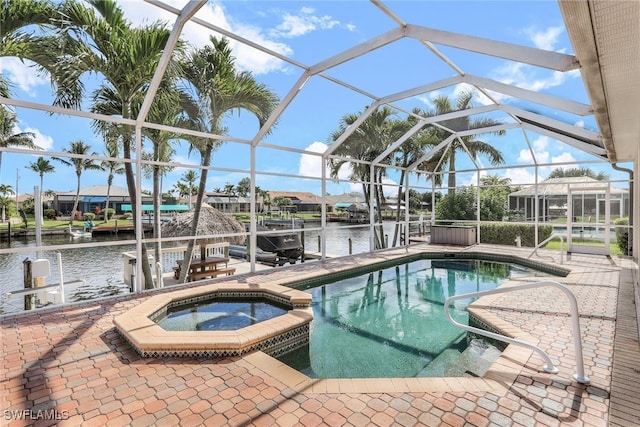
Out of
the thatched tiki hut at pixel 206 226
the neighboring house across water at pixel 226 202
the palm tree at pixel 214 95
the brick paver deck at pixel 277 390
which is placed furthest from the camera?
the neighboring house across water at pixel 226 202

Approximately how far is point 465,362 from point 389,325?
152 centimetres

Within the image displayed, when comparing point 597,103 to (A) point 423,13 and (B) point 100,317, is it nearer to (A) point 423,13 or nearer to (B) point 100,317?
(A) point 423,13

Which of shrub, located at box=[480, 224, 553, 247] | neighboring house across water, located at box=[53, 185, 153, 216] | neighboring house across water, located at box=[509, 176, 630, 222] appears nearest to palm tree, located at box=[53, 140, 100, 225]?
neighboring house across water, located at box=[53, 185, 153, 216]

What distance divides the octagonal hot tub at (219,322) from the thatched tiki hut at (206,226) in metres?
2.68

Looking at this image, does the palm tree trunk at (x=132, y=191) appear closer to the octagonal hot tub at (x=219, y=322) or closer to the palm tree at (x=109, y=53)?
the palm tree at (x=109, y=53)

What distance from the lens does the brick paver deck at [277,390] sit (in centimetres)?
252

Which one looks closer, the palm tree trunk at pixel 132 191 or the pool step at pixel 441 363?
the pool step at pixel 441 363

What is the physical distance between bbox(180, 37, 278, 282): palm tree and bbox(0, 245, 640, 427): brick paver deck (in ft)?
13.7

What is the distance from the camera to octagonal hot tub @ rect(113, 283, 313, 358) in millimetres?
3631

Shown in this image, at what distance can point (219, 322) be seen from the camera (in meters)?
5.32

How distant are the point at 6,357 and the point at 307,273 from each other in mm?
5349

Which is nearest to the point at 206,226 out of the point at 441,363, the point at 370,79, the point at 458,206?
the point at 370,79

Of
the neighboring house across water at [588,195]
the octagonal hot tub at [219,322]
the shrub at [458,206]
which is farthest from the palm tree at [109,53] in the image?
the shrub at [458,206]

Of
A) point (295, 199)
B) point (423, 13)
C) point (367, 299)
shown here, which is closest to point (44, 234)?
point (367, 299)
